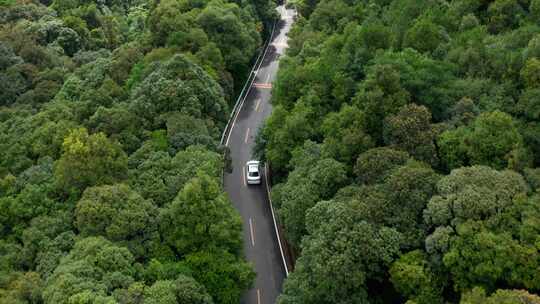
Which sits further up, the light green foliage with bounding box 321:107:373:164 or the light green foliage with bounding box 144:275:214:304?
the light green foliage with bounding box 321:107:373:164

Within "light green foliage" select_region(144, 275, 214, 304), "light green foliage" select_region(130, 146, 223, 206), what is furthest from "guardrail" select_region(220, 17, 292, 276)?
"light green foliage" select_region(144, 275, 214, 304)

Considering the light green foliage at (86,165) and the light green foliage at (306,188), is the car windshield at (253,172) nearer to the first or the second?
the light green foliage at (306,188)

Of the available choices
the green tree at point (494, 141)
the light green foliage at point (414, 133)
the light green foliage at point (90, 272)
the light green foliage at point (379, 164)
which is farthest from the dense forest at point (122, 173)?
the green tree at point (494, 141)

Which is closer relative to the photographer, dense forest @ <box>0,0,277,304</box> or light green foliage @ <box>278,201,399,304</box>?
light green foliage @ <box>278,201,399,304</box>

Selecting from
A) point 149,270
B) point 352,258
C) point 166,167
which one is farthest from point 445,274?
point 166,167

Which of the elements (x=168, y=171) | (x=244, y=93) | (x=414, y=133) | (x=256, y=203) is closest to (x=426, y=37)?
(x=414, y=133)

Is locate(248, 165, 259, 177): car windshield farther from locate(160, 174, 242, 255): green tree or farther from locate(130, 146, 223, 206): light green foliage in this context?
locate(160, 174, 242, 255): green tree

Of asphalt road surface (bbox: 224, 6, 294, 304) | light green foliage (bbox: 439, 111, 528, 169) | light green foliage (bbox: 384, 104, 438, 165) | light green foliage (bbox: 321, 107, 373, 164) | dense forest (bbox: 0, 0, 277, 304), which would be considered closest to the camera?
dense forest (bbox: 0, 0, 277, 304)
